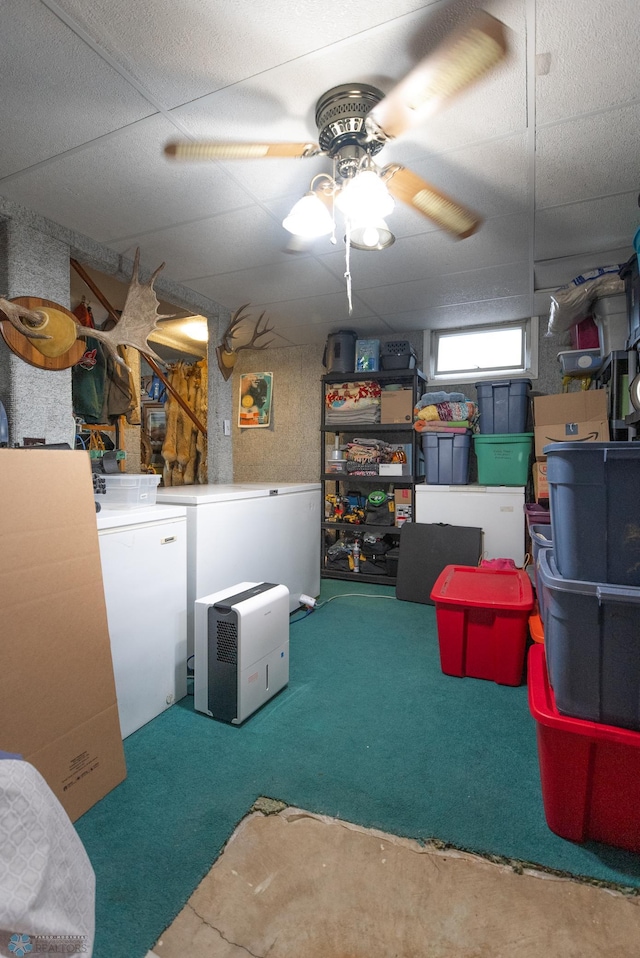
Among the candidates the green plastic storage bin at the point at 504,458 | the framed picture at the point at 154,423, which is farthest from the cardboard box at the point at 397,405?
the framed picture at the point at 154,423

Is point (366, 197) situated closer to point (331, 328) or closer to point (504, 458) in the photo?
point (504, 458)

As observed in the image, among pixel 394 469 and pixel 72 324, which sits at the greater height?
pixel 72 324

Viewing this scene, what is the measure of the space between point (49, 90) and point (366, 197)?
1.04 metres

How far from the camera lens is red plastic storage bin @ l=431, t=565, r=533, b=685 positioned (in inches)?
82.0

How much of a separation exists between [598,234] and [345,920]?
114 inches

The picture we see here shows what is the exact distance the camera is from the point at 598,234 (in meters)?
2.30

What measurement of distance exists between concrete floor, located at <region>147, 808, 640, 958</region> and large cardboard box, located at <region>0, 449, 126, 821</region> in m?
0.49

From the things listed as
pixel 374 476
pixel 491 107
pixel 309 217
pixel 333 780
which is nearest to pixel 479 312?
pixel 374 476

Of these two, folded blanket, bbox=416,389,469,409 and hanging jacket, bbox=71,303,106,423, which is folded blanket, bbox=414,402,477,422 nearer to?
folded blanket, bbox=416,389,469,409

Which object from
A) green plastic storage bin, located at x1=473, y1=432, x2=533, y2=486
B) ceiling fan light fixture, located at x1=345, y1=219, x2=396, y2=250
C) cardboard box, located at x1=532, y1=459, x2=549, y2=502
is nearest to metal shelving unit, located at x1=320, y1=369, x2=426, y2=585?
green plastic storage bin, located at x1=473, y1=432, x2=533, y2=486

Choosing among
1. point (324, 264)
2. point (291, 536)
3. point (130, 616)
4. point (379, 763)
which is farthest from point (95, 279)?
point (379, 763)

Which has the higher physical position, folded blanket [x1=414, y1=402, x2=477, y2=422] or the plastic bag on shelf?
the plastic bag on shelf

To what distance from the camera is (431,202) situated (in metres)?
2.06

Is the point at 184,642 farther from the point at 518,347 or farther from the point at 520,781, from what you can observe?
the point at 518,347
